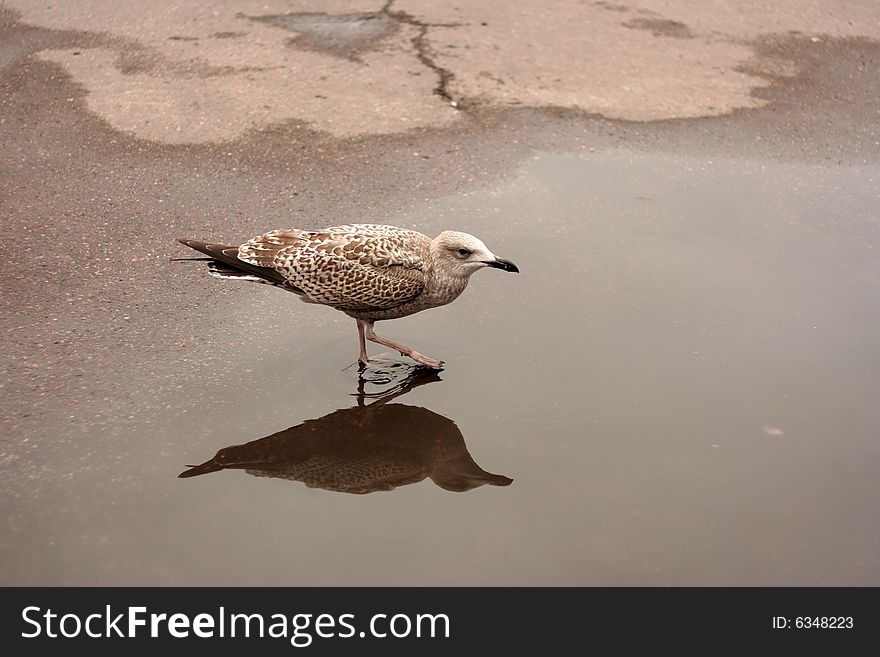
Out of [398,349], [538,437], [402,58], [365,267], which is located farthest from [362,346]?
[402,58]

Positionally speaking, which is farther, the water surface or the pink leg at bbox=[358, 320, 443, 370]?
the pink leg at bbox=[358, 320, 443, 370]

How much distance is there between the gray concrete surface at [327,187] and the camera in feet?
15.4

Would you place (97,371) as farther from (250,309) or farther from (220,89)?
(220,89)

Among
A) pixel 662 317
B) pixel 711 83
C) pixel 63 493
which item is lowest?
pixel 63 493

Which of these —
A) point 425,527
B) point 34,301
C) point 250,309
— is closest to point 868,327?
point 425,527

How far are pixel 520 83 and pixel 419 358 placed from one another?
4.13 meters

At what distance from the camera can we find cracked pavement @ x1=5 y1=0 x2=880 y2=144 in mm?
8430

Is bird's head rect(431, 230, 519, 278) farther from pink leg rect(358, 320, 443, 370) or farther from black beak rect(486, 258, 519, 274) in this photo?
pink leg rect(358, 320, 443, 370)

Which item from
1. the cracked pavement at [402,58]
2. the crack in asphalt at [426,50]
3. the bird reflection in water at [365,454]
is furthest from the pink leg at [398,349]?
the crack in asphalt at [426,50]

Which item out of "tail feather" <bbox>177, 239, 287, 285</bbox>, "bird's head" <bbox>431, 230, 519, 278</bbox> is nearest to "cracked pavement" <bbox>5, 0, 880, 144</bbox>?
"tail feather" <bbox>177, 239, 287, 285</bbox>

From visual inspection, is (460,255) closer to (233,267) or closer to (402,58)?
(233,267)

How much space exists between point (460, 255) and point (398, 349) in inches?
24.4

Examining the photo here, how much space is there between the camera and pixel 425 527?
4496mm

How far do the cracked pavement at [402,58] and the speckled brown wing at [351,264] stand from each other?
8.76 feet
